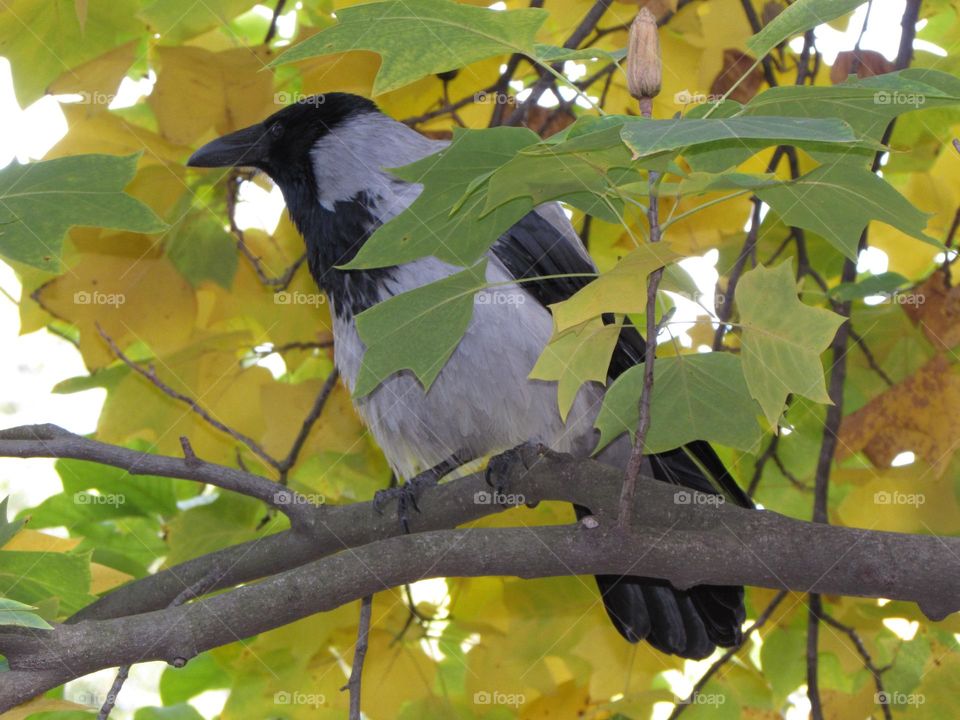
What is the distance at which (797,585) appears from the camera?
84.5 inches

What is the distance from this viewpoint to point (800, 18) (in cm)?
155

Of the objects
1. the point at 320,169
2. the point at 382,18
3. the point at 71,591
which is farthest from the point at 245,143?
the point at 382,18

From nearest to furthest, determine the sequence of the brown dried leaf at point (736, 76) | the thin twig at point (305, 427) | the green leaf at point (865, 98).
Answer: the green leaf at point (865, 98) < the thin twig at point (305, 427) < the brown dried leaf at point (736, 76)


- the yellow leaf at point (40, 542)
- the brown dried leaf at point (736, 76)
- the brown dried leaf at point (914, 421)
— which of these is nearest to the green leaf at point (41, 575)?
the yellow leaf at point (40, 542)

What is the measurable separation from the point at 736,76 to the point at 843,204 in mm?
1676

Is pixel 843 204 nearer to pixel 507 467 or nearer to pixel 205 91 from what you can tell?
pixel 507 467

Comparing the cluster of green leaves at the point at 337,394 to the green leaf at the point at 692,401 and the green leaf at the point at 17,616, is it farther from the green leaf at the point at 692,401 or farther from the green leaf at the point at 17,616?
the green leaf at the point at 17,616

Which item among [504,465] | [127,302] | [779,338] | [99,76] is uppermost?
[99,76]

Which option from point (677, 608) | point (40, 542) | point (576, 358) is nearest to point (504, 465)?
point (576, 358)

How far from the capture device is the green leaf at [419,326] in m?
1.83

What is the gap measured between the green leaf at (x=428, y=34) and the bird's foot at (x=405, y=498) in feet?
4.32

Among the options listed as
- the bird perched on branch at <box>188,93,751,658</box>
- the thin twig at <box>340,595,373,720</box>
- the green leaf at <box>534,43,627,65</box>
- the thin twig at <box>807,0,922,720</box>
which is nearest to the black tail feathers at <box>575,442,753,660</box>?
the bird perched on branch at <box>188,93,751,658</box>

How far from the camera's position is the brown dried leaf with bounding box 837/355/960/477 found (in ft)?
9.58

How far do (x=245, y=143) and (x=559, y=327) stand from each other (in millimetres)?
2097
